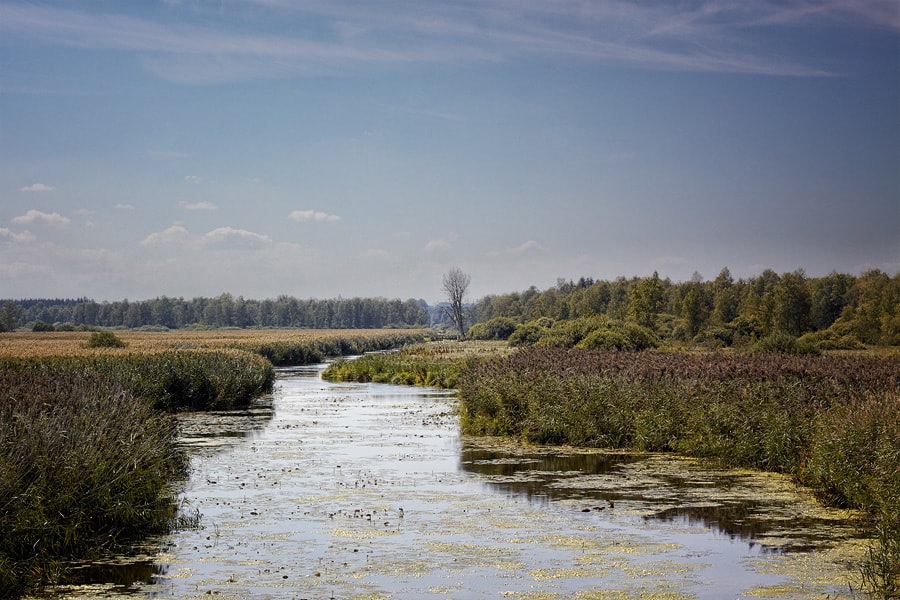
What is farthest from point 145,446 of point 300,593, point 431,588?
point 431,588

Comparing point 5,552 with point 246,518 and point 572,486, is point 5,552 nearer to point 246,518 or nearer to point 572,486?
point 246,518

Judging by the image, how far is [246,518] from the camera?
11414mm

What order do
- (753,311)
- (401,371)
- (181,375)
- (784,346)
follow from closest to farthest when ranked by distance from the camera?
(181,375) → (784,346) → (401,371) → (753,311)

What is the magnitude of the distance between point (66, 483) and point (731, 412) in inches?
492

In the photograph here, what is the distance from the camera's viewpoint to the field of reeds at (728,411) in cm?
1155

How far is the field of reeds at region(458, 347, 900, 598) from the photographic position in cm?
1155

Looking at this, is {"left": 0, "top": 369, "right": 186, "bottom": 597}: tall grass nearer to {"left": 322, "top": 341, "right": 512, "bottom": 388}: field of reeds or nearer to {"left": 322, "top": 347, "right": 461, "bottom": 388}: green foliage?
{"left": 322, "top": 341, "right": 512, "bottom": 388}: field of reeds

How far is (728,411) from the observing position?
16078 mm

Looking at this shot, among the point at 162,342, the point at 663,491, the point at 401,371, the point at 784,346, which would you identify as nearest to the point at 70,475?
the point at 663,491

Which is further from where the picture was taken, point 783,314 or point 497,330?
point 497,330

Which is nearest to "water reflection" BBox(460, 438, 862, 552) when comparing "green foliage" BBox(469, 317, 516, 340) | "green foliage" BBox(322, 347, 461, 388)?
"green foliage" BBox(322, 347, 461, 388)

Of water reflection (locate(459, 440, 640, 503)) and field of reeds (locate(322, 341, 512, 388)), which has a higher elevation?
field of reeds (locate(322, 341, 512, 388))

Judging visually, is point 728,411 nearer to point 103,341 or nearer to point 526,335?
point 103,341

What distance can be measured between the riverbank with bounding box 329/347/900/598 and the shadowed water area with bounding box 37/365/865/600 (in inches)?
22.5
